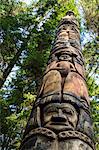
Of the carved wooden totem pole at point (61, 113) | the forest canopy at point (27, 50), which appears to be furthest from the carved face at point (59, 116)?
the forest canopy at point (27, 50)

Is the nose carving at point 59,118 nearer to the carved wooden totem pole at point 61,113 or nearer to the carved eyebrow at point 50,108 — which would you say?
the carved wooden totem pole at point 61,113

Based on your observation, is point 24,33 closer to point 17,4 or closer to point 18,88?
point 17,4

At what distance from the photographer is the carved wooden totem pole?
3350mm

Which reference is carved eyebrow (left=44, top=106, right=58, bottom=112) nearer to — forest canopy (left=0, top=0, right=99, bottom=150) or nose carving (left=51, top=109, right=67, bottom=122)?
nose carving (left=51, top=109, right=67, bottom=122)

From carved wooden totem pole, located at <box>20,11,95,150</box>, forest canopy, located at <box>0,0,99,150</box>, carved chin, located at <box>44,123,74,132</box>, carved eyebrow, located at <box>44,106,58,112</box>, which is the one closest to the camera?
carved wooden totem pole, located at <box>20,11,95,150</box>

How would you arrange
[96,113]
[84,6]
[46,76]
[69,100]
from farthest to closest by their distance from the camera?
[84,6], [96,113], [46,76], [69,100]

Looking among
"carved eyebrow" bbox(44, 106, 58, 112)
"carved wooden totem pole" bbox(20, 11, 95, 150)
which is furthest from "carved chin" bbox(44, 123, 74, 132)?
"carved eyebrow" bbox(44, 106, 58, 112)

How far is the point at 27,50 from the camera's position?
1107cm

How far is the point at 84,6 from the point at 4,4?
3.14 m

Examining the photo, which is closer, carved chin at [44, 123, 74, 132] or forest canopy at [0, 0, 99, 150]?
carved chin at [44, 123, 74, 132]

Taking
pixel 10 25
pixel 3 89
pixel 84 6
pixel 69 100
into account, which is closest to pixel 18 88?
pixel 3 89

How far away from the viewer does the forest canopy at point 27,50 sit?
941 cm

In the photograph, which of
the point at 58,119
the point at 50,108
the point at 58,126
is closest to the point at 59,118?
the point at 58,119

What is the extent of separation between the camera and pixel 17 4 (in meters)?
12.2
